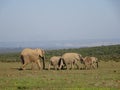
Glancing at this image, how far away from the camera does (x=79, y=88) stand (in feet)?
60.6

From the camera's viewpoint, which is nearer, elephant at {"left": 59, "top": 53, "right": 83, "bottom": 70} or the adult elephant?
the adult elephant

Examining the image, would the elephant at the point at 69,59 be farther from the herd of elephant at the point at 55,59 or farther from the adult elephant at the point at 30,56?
the adult elephant at the point at 30,56

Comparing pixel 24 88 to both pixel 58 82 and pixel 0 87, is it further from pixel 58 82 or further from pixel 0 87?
pixel 58 82

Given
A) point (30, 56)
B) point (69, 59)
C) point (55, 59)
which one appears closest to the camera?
point (30, 56)

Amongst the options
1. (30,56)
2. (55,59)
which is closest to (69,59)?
(55,59)

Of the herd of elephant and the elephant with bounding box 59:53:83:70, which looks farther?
the elephant with bounding box 59:53:83:70

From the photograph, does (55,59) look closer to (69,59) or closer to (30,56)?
(69,59)

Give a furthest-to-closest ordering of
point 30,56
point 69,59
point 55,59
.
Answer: point 69,59 → point 55,59 → point 30,56

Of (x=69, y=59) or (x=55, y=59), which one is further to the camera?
(x=69, y=59)

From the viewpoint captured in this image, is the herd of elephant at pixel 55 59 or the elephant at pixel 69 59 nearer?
the herd of elephant at pixel 55 59

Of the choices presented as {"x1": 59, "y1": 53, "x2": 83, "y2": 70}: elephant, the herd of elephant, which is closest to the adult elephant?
the herd of elephant

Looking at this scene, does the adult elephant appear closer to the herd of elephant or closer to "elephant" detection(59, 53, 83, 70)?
the herd of elephant

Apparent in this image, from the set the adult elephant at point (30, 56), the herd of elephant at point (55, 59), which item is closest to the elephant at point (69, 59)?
the herd of elephant at point (55, 59)

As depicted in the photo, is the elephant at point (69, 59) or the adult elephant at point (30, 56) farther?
the elephant at point (69, 59)
